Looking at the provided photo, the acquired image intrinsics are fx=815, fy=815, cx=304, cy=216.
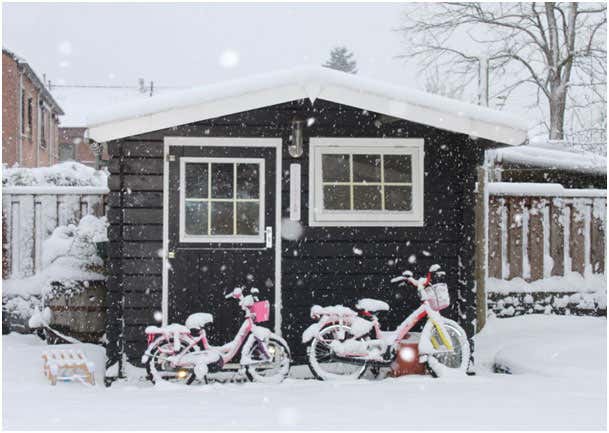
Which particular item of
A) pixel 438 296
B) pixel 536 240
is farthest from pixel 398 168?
pixel 536 240

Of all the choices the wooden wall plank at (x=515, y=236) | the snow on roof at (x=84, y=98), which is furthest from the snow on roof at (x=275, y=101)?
the snow on roof at (x=84, y=98)

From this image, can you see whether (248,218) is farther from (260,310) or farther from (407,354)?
(407,354)

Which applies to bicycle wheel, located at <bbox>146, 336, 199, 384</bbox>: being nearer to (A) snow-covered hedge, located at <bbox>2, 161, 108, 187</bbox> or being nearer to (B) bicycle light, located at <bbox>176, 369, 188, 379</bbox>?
(B) bicycle light, located at <bbox>176, 369, 188, 379</bbox>

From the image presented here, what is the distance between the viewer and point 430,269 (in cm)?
793

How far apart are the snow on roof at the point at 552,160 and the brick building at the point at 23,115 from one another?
51.7 ft

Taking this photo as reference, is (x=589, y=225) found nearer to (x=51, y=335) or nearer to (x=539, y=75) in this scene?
(x=51, y=335)

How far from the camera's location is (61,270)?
948 cm

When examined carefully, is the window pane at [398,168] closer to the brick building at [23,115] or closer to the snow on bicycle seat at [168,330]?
the snow on bicycle seat at [168,330]

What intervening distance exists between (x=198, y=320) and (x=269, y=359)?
771 mm

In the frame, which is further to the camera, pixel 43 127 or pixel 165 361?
pixel 43 127

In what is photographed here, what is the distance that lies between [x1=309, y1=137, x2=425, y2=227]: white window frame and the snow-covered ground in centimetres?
158

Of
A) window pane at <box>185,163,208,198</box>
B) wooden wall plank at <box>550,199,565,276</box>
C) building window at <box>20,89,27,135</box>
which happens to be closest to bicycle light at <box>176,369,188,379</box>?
window pane at <box>185,163,208,198</box>

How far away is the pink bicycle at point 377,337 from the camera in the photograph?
7832mm

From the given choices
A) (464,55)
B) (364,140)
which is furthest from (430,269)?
(464,55)
